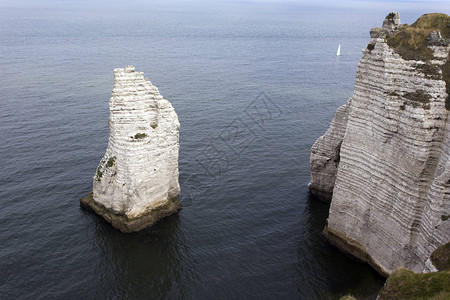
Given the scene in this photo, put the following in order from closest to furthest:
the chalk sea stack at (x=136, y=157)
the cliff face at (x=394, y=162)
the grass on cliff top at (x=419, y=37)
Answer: the cliff face at (x=394, y=162) → the grass on cliff top at (x=419, y=37) → the chalk sea stack at (x=136, y=157)

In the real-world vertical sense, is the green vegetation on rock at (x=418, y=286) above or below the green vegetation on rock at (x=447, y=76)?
below

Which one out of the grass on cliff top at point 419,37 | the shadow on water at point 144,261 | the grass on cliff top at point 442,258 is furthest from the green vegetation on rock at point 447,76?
the shadow on water at point 144,261

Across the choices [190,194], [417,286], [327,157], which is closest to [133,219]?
[190,194]

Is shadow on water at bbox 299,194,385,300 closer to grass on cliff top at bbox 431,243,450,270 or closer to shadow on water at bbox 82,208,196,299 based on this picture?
grass on cliff top at bbox 431,243,450,270

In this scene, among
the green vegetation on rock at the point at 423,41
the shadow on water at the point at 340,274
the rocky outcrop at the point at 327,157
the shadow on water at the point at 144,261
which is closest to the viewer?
the green vegetation on rock at the point at 423,41

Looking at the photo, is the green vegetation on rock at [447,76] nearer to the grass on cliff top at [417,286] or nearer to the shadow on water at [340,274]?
the grass on cliff top at [417,286]

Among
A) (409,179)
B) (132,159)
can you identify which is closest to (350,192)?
(409,179)

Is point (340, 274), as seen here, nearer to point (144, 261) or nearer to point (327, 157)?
point (327, 157)
